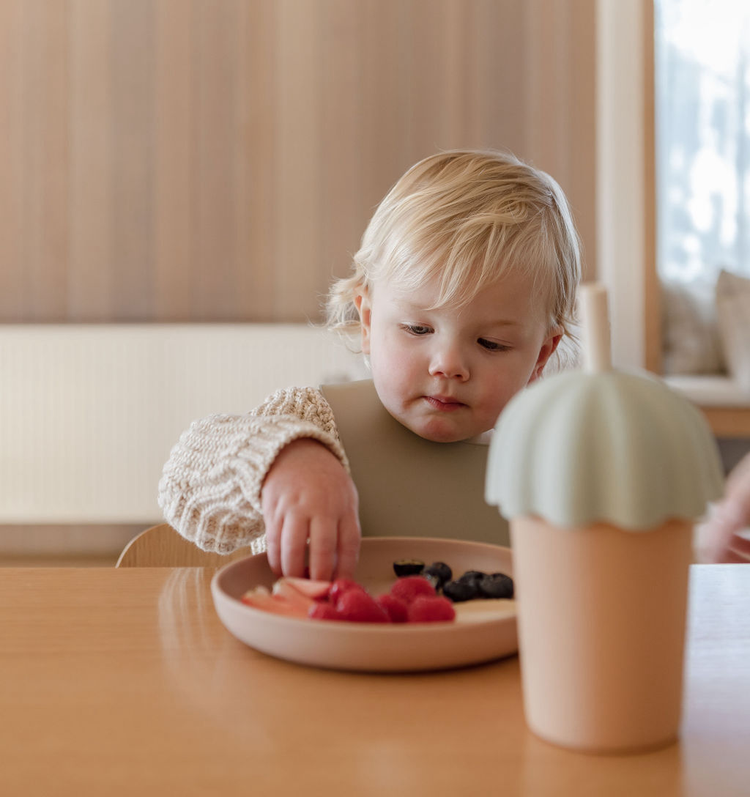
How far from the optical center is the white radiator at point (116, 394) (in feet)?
9.43

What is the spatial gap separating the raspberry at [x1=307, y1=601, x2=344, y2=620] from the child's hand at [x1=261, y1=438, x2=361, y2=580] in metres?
0.10

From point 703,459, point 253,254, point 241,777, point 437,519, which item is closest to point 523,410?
point 703,459

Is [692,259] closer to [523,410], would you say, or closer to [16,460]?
[16,460]

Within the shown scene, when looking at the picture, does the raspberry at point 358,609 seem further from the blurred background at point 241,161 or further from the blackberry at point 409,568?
the blurred background at point 241,161

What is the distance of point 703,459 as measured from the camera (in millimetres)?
315

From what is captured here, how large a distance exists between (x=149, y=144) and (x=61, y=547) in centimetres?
147

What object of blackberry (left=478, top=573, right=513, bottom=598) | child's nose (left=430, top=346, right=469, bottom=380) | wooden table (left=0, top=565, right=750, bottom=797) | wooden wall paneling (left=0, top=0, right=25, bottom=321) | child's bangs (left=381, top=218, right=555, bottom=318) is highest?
wooden wall paneling (left=0, top=0, right=25, bottom=321)

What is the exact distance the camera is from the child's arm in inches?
25.5

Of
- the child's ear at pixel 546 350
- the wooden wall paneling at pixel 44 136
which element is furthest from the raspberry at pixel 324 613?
the wooden wall paneling at pixel 44 136

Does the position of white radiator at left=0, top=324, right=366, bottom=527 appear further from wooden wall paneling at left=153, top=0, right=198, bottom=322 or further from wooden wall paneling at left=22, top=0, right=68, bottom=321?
wooden wall paneling at left=22, top=0, right=68, bottom=321

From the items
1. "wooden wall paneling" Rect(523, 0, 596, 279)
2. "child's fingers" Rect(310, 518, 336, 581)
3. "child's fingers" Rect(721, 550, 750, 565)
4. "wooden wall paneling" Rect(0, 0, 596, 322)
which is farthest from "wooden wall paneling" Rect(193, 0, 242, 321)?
"child's fingers" Rect(310, 518, 336, 581)

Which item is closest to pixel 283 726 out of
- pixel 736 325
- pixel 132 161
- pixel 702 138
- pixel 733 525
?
pixel 733 525

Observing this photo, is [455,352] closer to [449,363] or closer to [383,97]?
[449,363]

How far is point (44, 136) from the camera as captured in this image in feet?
9.82
